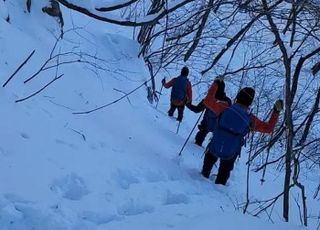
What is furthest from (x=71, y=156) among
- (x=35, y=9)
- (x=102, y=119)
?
(x=35, y=9)

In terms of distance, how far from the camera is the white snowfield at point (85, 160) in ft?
14.0

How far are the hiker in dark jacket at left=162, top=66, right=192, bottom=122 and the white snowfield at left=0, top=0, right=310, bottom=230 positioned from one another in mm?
1403

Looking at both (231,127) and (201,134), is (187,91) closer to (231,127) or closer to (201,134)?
(201,134)

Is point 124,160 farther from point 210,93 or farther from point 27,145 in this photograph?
point 210,93

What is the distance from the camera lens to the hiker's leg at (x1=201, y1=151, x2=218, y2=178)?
7.42 m

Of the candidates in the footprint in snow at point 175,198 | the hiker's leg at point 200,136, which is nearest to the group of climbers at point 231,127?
the footprint in snow at point 175,198

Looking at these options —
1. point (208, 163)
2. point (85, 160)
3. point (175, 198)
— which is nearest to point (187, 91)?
point (208, 163)

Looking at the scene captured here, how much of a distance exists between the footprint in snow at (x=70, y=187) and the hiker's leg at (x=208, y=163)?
9.42ft

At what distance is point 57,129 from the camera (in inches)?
230

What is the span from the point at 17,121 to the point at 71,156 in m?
0.65

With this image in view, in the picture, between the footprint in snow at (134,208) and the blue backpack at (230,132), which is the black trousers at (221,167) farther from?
the footprint in snow at (134,208)

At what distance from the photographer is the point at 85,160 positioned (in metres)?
5.45

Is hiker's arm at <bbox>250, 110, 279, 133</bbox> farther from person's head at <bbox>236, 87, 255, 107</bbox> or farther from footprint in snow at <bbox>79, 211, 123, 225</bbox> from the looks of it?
footprint in snow at <bbox>79, 211, 123, 225</bbox>

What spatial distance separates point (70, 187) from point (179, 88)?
23.2ft
